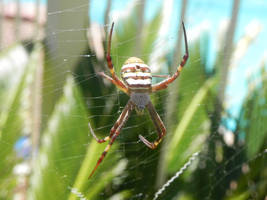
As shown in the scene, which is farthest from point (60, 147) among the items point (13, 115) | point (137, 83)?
point (137, 83)

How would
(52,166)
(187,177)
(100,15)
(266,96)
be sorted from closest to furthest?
(52,166)
(100,15)
(266,96)
(187,177)

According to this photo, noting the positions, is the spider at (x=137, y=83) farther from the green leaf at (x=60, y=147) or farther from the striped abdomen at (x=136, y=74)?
the green leaf at (x=60, y=147)

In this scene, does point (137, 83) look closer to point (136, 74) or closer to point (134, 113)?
point (136, 74)

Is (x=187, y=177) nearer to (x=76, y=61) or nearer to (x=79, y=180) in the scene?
(x=79, y=180)

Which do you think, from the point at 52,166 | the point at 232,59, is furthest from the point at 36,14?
the point at 232,59

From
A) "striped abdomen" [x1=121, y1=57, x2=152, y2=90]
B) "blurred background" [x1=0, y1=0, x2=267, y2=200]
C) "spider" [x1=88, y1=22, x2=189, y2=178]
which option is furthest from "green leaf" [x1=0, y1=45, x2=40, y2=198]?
"striped abdomen" [x1=121, y1=57, x2=152, y2=90]

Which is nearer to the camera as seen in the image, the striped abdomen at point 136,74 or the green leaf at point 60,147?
the striped abdomen at point 136,74

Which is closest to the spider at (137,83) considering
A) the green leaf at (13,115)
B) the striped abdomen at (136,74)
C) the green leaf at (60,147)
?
the striped abdomen at (136,74)
